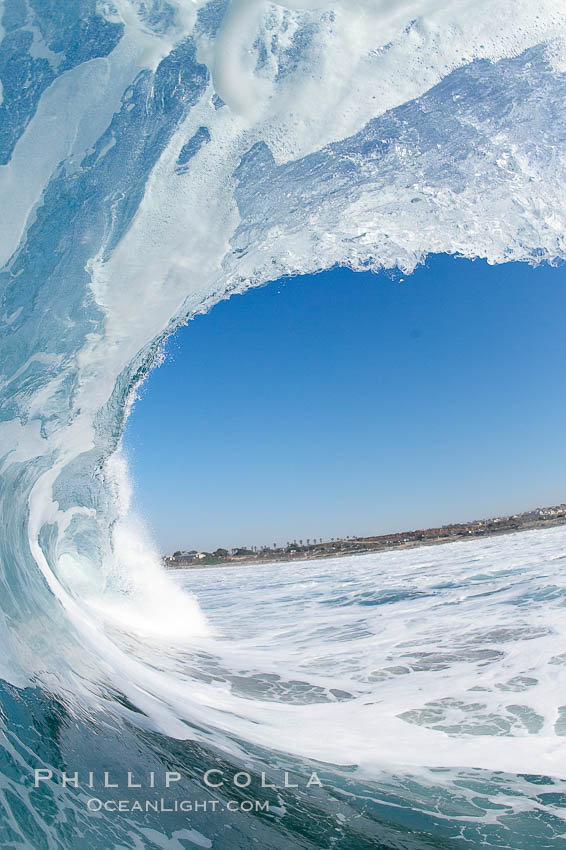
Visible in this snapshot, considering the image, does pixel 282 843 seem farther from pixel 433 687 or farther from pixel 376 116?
pixel 376 116

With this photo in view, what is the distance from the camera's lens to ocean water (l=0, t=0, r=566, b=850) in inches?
161

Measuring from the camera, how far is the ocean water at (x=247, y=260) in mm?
4102

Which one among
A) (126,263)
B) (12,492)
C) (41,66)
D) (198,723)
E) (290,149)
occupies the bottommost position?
(198,723)

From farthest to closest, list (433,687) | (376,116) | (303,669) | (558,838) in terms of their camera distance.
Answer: (303,669) → (433,687) → (376,116) → (558,838)

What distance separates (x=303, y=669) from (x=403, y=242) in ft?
23.6

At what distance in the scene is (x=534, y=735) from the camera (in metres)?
4.78

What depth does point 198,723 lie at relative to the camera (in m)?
5.75

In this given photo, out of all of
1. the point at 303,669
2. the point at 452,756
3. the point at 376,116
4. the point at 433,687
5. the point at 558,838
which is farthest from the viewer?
the point at 303,669

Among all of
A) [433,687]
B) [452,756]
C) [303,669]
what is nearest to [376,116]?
[452,756]

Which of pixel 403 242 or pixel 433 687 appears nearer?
pixel 433 687

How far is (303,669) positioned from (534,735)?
4.15 m

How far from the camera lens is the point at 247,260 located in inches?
266

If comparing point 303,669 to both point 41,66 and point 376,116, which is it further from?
point 41,66

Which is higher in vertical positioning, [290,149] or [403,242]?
[290,149]
